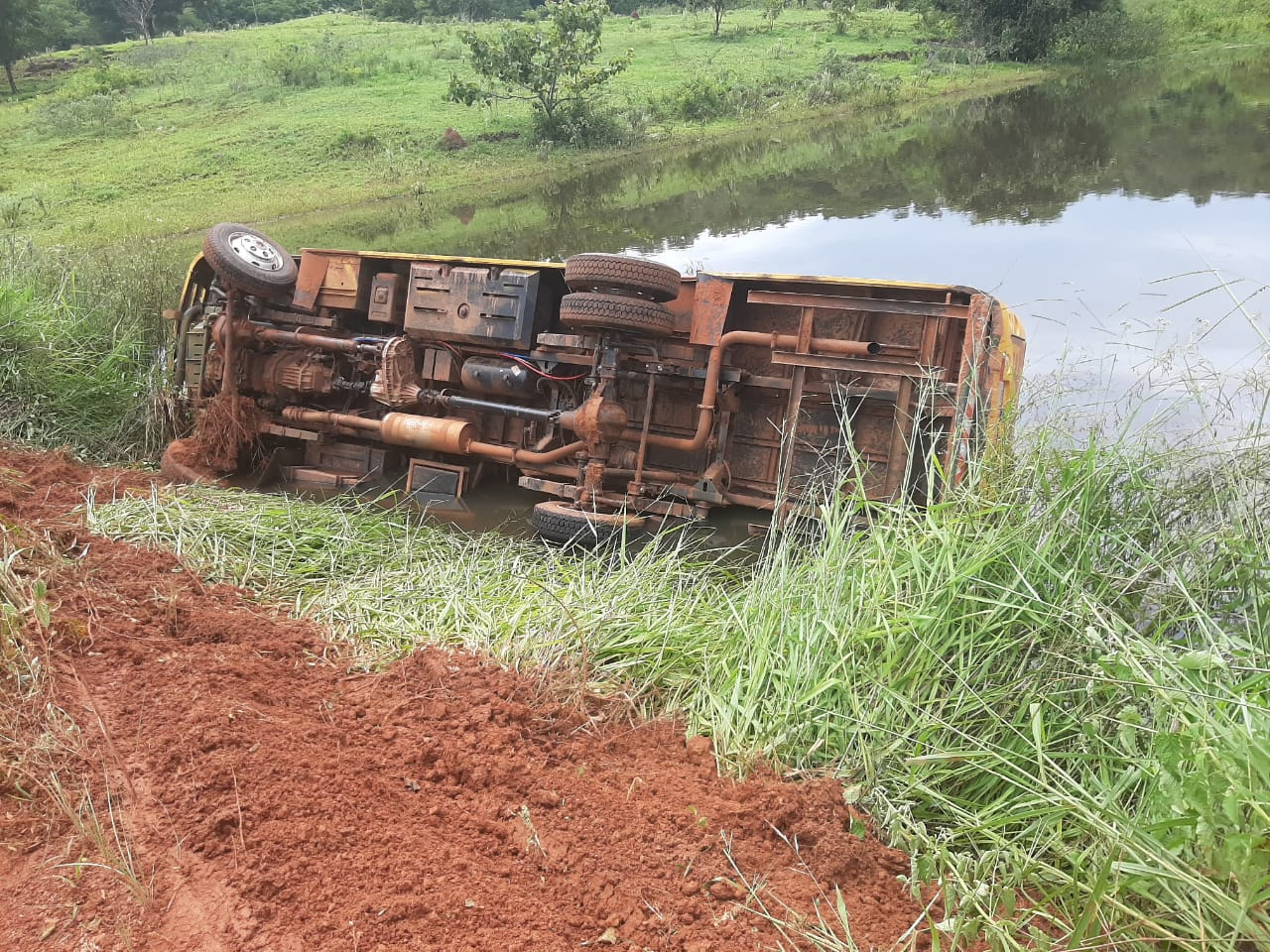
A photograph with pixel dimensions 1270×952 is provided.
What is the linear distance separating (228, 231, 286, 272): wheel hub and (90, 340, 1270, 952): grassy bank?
4086mm

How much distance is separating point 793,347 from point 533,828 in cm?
382

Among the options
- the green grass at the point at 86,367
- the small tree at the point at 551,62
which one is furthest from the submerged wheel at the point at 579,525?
the small tree at the point at 551,62

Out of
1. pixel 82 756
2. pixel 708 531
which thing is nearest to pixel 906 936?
pixel 82 756

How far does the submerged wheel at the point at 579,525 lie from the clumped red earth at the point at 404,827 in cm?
212

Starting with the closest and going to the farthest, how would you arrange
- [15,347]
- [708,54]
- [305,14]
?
[15,347] → [708,54] → [305,14]

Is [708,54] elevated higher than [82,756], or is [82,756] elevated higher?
[708,54]

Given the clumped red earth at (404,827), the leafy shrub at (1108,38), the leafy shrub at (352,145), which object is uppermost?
the leafy shrub at (1108,38)

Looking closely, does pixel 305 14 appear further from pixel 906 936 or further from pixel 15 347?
pixel 906 936

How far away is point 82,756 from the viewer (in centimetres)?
280

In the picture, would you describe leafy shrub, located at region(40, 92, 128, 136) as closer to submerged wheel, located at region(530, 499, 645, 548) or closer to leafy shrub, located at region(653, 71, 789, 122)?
leafy shrub, located at region(653, 71, 789, 122)

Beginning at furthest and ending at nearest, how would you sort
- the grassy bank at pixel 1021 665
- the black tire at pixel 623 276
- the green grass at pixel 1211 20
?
the green grass at pixel 1211 20, the black tire at pixel 623 276, the grassy bank at pixel 1021 665

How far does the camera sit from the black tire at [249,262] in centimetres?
751

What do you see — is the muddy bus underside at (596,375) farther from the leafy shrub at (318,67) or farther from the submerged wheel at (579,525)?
the leafy shrub at (318,67)

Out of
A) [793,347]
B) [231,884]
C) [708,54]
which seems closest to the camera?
[231,884]
